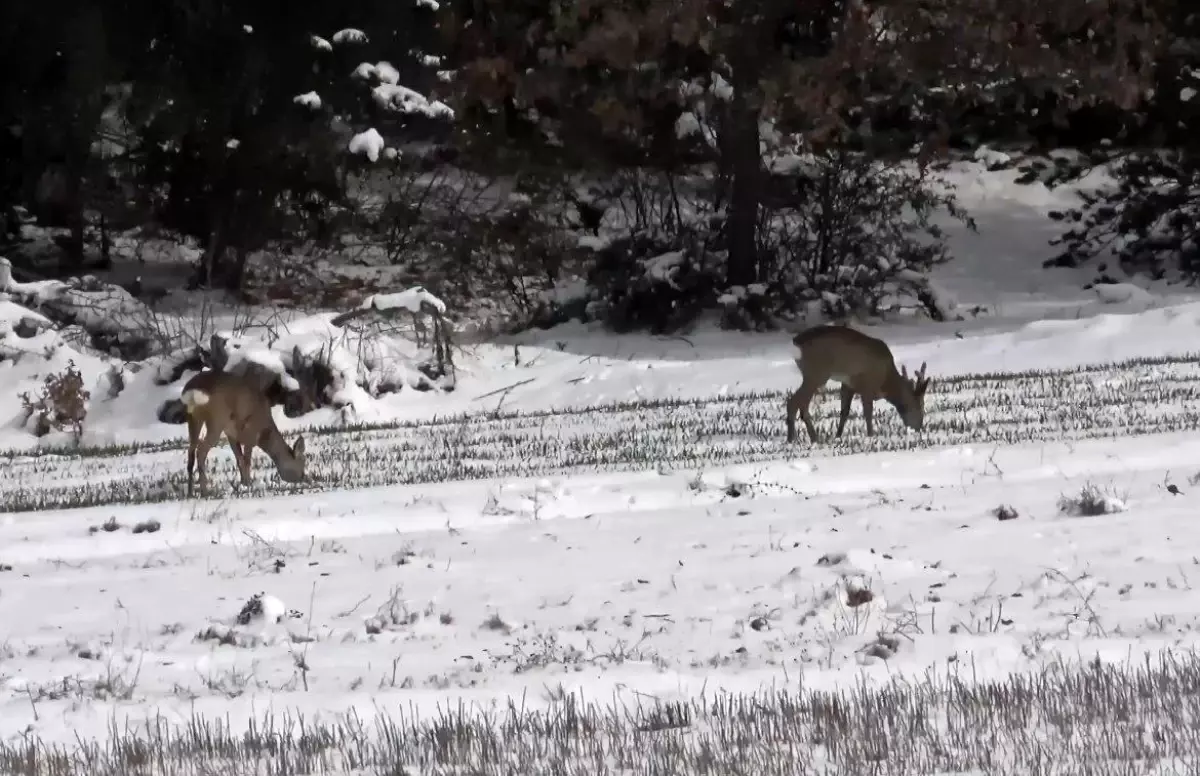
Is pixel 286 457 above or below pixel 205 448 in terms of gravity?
below

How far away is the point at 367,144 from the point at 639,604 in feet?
61.2

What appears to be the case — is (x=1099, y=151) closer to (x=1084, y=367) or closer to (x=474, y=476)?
(x=1084, y=367)

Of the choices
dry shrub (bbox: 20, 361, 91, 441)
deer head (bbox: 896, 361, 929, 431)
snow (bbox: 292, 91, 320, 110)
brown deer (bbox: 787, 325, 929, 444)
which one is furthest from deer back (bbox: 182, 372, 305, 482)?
snow (bbox: 292, 91, 320, 110)

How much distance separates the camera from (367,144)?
25.0 m

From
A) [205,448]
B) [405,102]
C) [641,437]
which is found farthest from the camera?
[405,102]

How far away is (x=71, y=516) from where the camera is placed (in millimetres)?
10797

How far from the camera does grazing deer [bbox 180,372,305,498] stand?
1250cm

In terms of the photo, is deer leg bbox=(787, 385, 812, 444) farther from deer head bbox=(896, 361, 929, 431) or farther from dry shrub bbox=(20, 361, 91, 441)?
dry shrub bbox=(20, 361, 91, 441)

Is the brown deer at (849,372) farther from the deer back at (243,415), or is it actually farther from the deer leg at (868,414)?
the deer back at (243,415)

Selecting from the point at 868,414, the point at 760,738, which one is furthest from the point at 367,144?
the point at 760,738

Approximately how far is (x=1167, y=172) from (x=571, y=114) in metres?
10.9

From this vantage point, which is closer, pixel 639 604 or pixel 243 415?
pixel 639 604

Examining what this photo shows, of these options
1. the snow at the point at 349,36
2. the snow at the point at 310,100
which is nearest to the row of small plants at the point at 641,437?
the snow at the point at 310,100

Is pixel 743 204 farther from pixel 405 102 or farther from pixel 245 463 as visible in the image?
pixel 245 463
